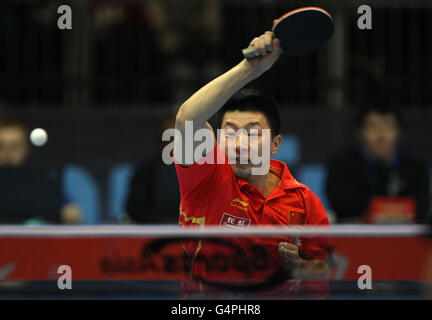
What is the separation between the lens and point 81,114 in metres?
8.19

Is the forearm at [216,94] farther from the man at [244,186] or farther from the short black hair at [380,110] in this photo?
the short black hair at [380,110]

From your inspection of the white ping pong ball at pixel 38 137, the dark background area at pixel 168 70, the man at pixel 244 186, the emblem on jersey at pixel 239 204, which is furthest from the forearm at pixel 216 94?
the dark background area at pixel 168 70

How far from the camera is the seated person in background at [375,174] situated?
520 cm

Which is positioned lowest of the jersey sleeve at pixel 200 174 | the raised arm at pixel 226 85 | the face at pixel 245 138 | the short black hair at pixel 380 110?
the jersey sleeve at pixel 200 174

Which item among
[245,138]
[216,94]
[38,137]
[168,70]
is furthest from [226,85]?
[168,70]

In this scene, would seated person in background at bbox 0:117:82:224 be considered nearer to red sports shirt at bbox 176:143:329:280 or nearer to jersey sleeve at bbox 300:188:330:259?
red sports shirt at bbox 176:143:329:280

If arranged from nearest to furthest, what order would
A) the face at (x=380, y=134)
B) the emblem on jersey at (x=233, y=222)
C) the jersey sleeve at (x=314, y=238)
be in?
1. the jersey sleeve at (x=314, y=238)
2. the emblem on jersey at (x=233, y=222)
3. the face at (x=380, y=134)

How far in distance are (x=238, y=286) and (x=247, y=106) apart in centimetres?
69

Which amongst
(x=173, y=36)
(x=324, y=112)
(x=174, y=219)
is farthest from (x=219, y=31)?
(x=174, y=219)

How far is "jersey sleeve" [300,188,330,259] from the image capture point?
273 cm

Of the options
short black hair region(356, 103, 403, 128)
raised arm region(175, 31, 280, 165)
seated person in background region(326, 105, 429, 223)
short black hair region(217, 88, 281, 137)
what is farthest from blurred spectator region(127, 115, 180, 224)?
raised arm region(175, 31, 280, 165)

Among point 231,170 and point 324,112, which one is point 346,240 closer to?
point 231,170

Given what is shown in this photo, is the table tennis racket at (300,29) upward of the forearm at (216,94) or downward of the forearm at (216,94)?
upward

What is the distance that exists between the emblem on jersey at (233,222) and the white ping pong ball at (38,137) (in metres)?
4.97
